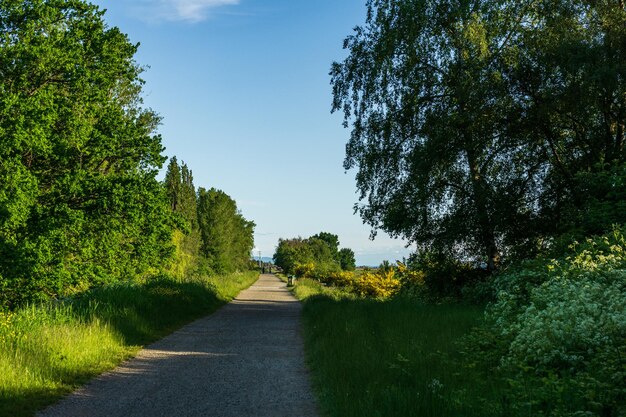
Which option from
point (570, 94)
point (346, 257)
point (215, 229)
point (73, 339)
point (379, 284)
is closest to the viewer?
point (73, 339)

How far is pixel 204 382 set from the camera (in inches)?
328

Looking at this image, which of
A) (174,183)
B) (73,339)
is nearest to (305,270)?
(174,183)

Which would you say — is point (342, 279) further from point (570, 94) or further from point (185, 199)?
point (570, 94)

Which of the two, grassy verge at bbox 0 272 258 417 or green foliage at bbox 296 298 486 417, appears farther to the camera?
grassy verge at bbox 0 272 258 417

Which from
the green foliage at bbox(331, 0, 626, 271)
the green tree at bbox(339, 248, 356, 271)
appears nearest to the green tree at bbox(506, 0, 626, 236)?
the green foliage at bbox(331, 0, 626, 271)

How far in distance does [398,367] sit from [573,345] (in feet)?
8.21

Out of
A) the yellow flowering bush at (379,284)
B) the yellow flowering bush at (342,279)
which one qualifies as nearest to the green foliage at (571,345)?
the yellow flowering bush at (379,284)

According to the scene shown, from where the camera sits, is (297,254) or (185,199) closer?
(185,199)

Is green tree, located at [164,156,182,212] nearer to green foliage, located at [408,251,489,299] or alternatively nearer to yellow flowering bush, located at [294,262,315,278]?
yellow flowering bush, located at [294,262,315,278]

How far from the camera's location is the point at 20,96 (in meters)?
17.9

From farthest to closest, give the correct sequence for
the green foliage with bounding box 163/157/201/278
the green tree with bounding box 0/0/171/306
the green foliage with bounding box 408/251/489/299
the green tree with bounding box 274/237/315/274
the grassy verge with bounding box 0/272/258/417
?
the green tree with bounding box 274/237/315/274, the green foliage with bounding box 163/157/201/278, the green foliage with bounding box 408/251/489/299, the green tree with bounding box 0/0/171/306, the grassy verge with bounding box 0/272/258/417

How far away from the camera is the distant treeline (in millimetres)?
16703

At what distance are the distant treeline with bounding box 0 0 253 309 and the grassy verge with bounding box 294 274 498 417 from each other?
1044 centimetres

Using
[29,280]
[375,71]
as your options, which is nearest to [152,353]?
[29,280]
